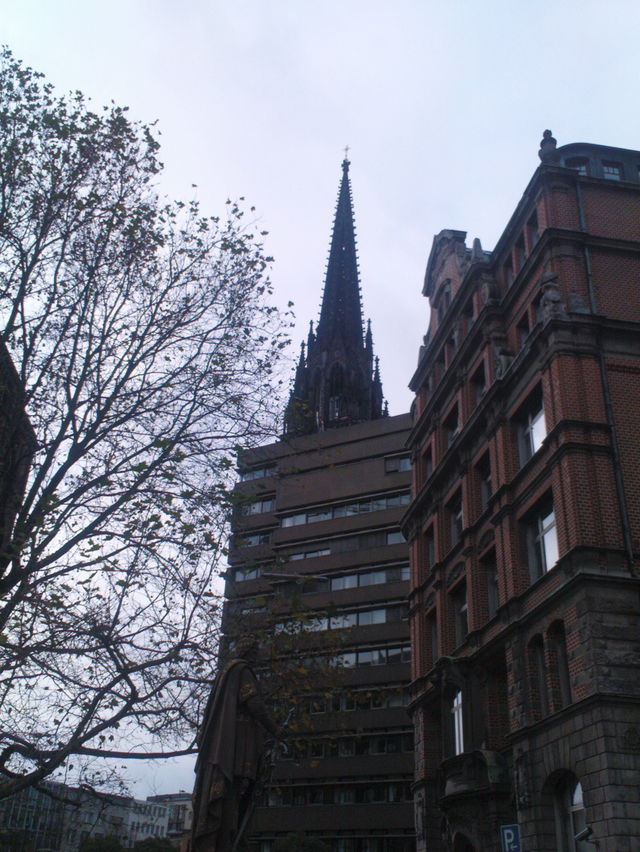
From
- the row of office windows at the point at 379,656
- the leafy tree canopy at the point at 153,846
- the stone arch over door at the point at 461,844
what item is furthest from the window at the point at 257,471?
the leafy tree canopy at the point at 153,846

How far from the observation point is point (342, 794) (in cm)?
4981

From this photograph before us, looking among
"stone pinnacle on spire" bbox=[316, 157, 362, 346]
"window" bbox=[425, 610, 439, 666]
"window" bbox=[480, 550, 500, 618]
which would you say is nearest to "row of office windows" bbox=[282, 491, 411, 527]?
"window" bbox=[425, 610, 439, 666]

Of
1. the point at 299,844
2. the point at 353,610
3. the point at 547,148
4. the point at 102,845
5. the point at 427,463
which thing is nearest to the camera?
the point at 547,148

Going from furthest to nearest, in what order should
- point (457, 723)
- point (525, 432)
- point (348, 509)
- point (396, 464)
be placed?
point (348, 509)
point (396, 464)
point (457, 723)
point (525, 432)

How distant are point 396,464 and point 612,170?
33.5 m

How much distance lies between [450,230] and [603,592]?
1950 cm

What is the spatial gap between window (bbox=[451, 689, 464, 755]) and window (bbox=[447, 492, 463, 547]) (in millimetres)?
5281

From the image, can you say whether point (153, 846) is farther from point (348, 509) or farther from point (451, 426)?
point (451, 426)

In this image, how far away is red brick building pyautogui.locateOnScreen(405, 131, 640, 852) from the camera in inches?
723

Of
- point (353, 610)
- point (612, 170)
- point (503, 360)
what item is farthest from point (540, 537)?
point (353, 610)

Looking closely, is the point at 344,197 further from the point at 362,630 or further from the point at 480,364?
the point at 480,364

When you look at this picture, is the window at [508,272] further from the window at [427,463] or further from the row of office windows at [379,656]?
the row of office windows at [379,656]

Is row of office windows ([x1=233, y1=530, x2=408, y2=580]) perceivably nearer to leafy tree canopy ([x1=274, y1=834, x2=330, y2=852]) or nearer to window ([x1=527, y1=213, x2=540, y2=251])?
leafy tree canopy ([x1=274, y1=834, x2=330, y2=852])

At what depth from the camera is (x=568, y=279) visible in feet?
78.0
